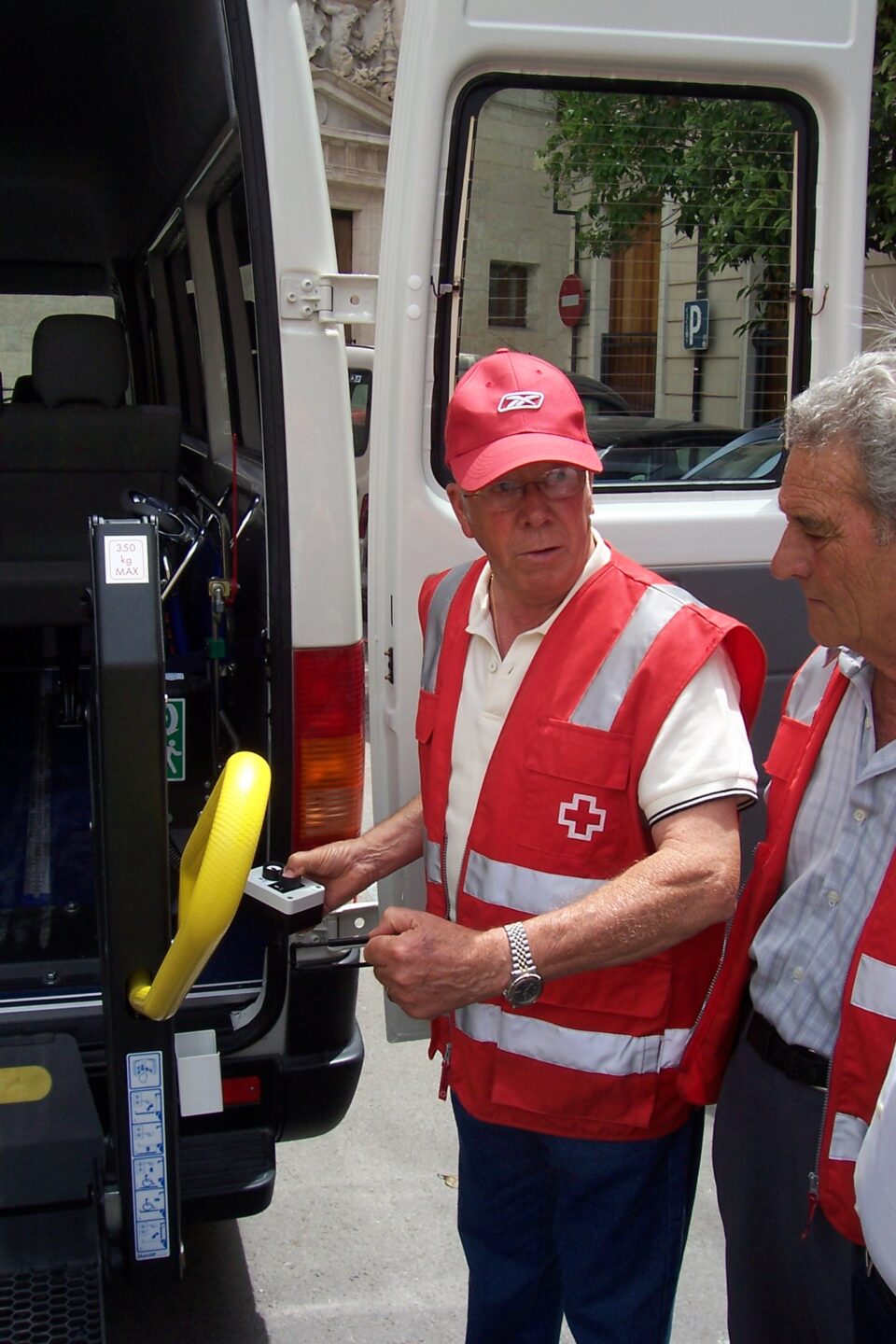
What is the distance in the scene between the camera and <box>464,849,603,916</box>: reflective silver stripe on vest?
182 centimetres

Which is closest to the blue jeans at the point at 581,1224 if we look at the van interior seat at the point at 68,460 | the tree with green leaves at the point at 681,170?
the tree with green leaves at the point at 681,170

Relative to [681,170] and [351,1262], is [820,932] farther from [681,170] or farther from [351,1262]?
[351,1262]

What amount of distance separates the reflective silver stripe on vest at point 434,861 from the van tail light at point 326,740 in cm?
43

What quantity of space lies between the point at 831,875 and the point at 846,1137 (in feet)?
0.98

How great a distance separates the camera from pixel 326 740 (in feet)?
8.13

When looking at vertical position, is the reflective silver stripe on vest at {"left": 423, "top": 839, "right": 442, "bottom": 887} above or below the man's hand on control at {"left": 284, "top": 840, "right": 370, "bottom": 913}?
above

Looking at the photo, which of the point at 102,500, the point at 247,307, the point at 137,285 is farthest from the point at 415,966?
the point at 137,285

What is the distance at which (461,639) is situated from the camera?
2057mm

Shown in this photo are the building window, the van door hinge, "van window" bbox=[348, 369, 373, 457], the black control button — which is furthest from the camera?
"van window" bbox=[348, 369, 373, 457]

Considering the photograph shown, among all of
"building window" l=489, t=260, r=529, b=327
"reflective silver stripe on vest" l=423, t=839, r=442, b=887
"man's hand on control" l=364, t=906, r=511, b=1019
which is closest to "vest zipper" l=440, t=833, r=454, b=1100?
"reflective silver stripe on vest" l=423, t=839, r=442, b=887

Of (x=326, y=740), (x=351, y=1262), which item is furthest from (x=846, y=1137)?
(x=351, y=1262)

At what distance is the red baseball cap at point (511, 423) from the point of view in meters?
1.87

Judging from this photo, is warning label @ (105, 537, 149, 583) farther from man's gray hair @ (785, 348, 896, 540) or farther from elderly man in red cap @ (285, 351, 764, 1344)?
man's gray hair @ (785, 348, 896, 540)

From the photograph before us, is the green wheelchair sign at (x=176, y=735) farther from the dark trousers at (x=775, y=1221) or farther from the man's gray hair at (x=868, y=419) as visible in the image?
the man's gray hair at (x=868, y=419)
